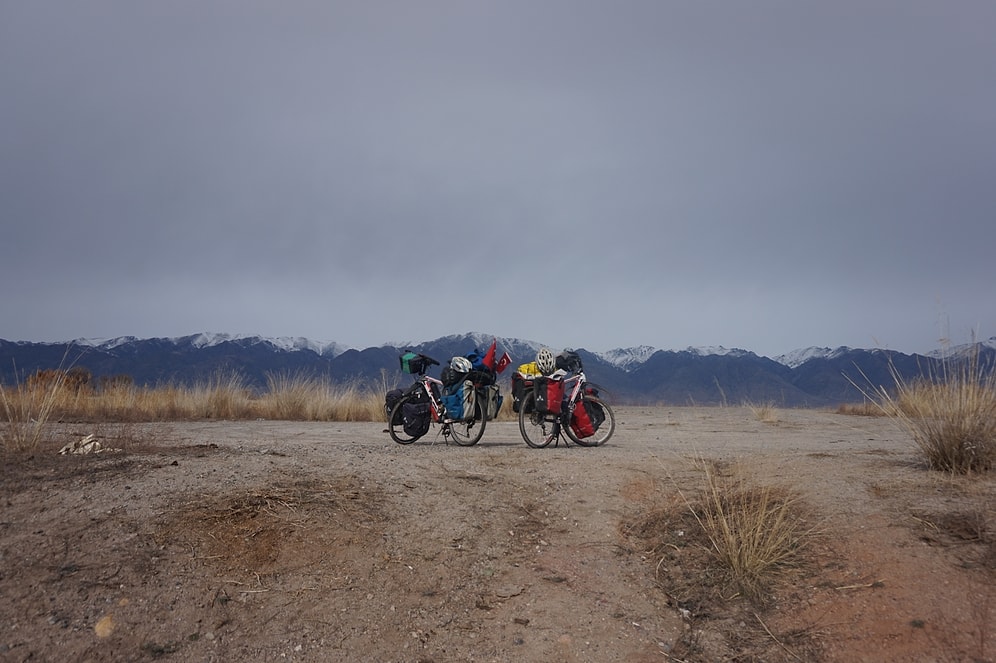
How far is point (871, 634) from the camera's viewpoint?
146 inches

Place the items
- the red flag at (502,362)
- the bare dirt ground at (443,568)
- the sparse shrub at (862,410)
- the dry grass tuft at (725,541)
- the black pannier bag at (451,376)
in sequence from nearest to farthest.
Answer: the bare dirt ground at (443,568), the dry grass tuft at (725,541), the black pannier bag at (451,376), the red flag at (502,362), the sparse shrub at (862,410)

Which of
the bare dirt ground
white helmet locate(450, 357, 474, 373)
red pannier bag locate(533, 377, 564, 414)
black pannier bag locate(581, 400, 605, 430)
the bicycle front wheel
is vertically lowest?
the bare dirt ground

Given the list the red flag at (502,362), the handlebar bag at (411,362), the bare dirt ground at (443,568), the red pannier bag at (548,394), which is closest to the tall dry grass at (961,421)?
the bare dirt ground at (443,568)

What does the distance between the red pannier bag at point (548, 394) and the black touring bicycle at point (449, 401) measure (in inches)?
24.8

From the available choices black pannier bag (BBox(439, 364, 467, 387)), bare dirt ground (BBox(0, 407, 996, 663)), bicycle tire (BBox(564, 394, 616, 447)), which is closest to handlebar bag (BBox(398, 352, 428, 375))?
black pannier bag (BBox(439, 364, 467, 387))

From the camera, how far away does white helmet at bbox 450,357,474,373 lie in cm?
933

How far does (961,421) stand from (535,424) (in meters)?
4.93

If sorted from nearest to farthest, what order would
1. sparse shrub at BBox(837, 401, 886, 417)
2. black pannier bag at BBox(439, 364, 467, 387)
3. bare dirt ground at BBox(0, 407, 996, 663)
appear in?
bare dirt ground at BBox(0, 407, 996, 663) < black pannier bag at BBox(439, 364, 467, 387) < sparse shrub at BBox(837, 401, 886, 417)

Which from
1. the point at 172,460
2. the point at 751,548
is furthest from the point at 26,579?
the point at 751,548

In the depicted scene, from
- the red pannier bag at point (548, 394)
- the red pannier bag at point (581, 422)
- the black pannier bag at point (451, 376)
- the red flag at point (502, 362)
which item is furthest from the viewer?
the red flag at point (502, 362)

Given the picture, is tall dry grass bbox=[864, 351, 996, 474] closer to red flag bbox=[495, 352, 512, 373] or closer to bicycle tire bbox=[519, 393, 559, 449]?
bicycle tire bbox=[519, 393, 559, 449]

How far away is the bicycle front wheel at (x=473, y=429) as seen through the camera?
935cm

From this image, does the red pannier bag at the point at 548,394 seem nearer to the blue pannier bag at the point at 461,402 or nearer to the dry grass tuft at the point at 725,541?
the blue pannier bag at the point at 461,402

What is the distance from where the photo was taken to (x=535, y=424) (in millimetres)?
9156
